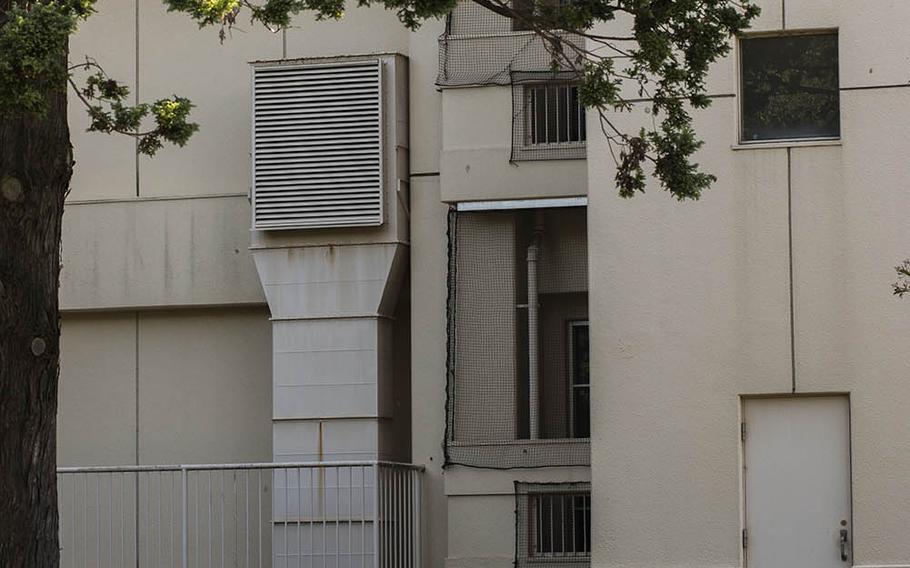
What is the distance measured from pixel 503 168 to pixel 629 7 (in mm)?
5102

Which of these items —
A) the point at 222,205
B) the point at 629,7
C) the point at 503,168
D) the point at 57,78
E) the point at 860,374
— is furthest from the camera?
the point at 222,205

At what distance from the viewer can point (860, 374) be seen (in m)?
15.8

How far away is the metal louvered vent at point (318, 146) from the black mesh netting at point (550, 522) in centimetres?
298

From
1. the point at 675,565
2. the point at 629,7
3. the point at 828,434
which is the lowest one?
the point at 675,565

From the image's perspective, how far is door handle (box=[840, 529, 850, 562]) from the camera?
15.8 m

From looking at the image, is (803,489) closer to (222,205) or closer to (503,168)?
(503,168)

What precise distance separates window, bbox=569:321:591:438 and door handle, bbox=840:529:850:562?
3.15 meters

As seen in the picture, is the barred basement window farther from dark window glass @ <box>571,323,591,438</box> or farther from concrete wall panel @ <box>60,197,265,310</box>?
concrete wall panel @ <box>60,197,265,310</box>

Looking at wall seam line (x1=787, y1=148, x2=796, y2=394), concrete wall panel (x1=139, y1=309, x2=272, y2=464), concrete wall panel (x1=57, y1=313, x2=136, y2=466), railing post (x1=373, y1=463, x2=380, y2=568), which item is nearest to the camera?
wall seam line (x1=787, y1=148, x2=796, y2=394)

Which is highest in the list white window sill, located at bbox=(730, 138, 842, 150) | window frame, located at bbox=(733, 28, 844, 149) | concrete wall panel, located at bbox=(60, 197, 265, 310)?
window frame, located at bbox=(733, 28, 844, 149)

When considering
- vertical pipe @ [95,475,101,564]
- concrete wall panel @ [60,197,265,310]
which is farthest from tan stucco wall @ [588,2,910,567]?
vertical pipe @ [95,475,101,564]

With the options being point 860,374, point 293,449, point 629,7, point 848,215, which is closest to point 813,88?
point 848,215

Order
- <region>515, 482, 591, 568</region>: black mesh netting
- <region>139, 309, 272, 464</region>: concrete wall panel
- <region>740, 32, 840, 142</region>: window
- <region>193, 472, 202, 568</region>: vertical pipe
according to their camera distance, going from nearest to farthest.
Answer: <region>740, 32, 840, 142</region>: window → <region>515, 482, 591, 568</region>: black mesh netting → <region>193, 472, 202, 568</region>: vertical pipe → <region>139, 309, 272, 464</region>: concrete wall panel

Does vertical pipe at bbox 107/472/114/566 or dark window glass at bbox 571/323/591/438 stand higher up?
dark window glass at bbox 571/323/591/438
